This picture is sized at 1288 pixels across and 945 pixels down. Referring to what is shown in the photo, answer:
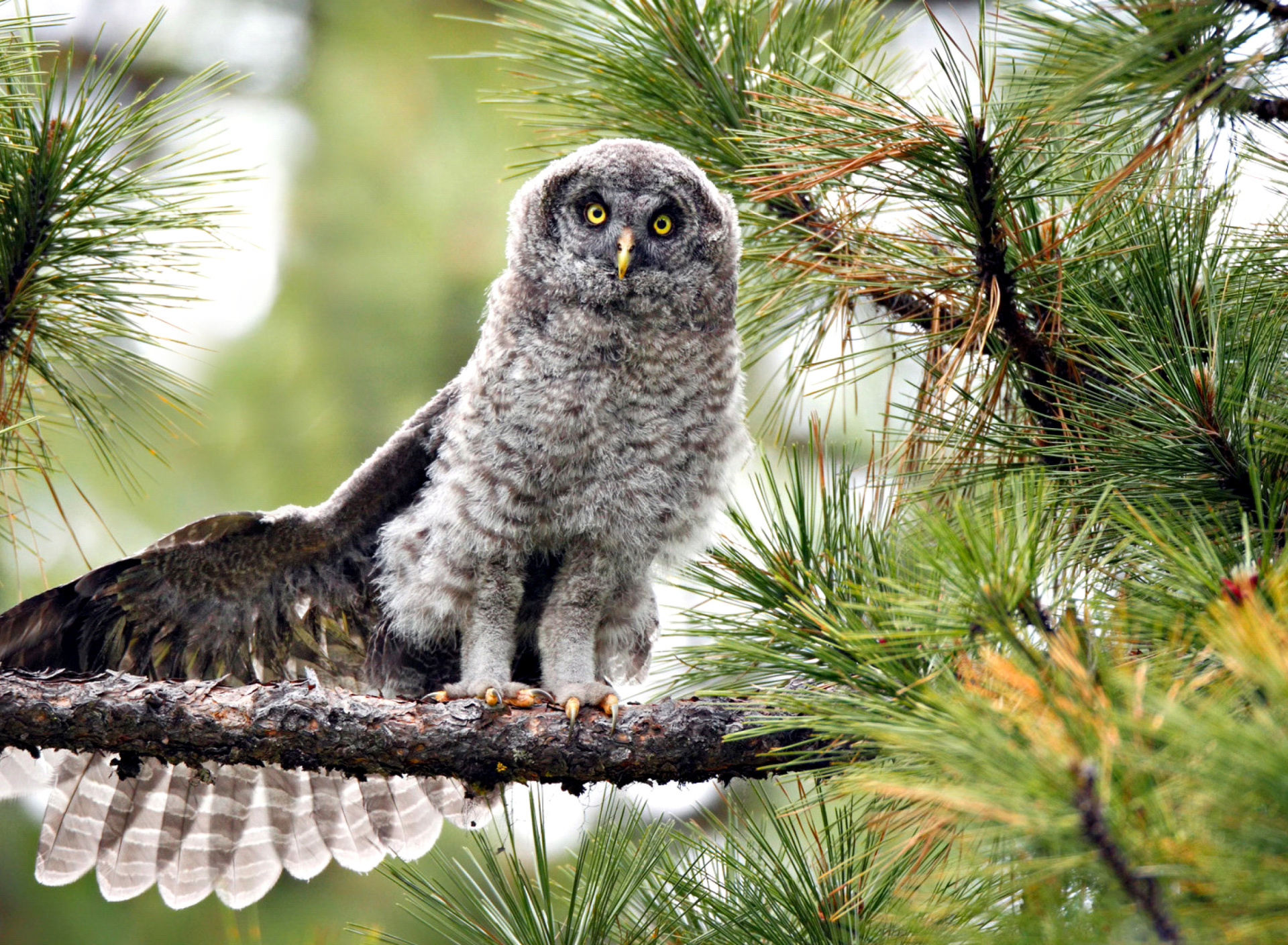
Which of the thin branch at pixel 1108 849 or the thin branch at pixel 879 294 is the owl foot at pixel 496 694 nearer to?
the thin branch at pixel 879 294

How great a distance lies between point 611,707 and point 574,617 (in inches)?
24.1

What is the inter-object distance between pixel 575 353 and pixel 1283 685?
6.94 ft

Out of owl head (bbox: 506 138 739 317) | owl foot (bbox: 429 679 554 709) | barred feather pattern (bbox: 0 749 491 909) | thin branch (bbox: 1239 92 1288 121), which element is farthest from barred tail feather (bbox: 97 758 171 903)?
thin branch (bbox: 1239 92 1288 121)

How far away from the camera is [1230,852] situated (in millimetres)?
1031

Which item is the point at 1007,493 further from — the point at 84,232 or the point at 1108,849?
the point at 84,232

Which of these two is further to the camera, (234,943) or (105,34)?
(105,34)

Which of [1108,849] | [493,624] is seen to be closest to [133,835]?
[493,624]

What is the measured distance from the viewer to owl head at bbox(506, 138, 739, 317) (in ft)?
9.85

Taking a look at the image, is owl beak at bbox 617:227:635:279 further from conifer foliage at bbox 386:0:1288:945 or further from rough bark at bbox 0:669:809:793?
rough bark at bbox 0:669:809:793

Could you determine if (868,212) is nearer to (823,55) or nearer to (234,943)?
(823,55)

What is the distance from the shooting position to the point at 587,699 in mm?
2520

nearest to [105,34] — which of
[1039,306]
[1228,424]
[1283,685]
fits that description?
[1039,306]

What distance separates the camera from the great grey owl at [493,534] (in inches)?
113

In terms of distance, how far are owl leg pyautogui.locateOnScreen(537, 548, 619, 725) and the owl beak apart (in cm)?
77
